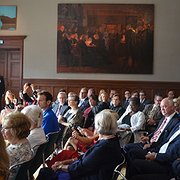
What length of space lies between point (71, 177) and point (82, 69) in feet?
36.2

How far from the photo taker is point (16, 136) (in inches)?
128

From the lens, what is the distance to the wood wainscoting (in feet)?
46.6

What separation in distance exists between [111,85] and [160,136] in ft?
30.0

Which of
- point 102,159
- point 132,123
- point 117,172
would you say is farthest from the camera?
point 132,123

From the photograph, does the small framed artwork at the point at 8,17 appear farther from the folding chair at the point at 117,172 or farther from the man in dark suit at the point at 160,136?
the folding chair at the point at 117,172

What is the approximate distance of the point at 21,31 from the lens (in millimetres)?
14367

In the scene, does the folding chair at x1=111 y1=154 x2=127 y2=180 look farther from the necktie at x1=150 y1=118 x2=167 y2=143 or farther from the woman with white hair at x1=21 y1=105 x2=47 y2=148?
the necktie at x1=150 y1=118 x2=167 y2=143

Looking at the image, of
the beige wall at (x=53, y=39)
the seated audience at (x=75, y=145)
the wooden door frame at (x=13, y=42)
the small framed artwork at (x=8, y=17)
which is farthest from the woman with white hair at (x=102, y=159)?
the small framed artwork at (x=8, y=17)

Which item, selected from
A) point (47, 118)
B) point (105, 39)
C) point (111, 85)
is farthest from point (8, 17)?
point (47, 118)

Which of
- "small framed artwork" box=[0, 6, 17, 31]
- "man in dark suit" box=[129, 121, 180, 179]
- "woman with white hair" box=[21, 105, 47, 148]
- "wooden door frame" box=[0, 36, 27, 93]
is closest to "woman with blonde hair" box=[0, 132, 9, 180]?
"woman with white hair" box=[21, 105, 47, 148]

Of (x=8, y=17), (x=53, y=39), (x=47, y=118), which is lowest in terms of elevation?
(x=47, y=118)

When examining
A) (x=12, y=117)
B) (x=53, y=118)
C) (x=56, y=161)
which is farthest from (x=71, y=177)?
(x=53, y=118)

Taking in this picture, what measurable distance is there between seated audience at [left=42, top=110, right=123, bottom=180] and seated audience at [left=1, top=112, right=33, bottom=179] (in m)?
0.48

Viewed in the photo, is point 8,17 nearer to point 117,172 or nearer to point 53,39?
point 53,39
